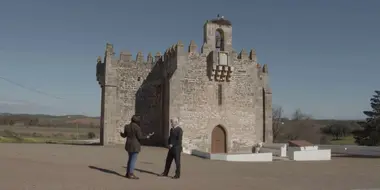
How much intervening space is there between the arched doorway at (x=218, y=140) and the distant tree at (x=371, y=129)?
25.5 meters

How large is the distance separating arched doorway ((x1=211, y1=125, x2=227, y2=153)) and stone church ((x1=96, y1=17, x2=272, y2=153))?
0.06 m

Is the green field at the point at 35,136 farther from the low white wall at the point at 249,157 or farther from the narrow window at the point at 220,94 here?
the low white wall at the point at 249,157

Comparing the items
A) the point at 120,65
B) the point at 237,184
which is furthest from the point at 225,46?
the point at 237,184

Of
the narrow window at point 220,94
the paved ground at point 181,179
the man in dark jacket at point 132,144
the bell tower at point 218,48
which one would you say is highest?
the bell tower at point 218,48

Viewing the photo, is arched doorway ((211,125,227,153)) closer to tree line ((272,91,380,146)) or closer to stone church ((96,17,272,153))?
stone church ((96,17,272,153))

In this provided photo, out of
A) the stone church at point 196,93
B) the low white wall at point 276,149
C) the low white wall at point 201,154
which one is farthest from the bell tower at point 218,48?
the low white wall at point 201,154

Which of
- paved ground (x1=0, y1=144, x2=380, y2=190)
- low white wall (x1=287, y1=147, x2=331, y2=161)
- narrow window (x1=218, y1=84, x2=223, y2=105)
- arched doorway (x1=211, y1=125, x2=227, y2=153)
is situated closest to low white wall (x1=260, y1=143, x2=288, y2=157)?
arched doorway (x1=211, y1=125, x2=227, y2=153)

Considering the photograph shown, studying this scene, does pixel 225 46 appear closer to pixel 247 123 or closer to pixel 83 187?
pixel 247 123

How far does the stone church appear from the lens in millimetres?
22078

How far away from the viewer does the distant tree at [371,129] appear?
→ 4112 cm

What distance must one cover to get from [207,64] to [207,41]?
1570 millimetres

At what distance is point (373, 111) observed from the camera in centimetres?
4600

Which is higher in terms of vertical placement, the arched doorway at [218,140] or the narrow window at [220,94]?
the narrow window at [220,94]

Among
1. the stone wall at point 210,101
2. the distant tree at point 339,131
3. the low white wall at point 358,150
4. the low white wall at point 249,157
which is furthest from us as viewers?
the distant tree at point 339,131
